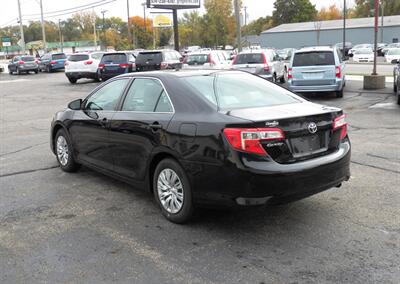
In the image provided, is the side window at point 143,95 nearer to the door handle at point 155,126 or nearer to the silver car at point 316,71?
the door handle at point 155,126

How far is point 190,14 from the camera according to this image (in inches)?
4274

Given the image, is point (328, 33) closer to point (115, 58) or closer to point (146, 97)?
point (115, 58)

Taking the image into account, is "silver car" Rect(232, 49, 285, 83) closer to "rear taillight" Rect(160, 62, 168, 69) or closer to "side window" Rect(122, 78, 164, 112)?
"rear taillight" Rect(160, 62, 168, 69)

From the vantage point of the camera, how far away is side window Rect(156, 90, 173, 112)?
4803mm

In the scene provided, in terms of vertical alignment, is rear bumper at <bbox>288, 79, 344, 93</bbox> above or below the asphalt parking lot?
above

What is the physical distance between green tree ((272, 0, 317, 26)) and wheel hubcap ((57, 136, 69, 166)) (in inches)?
3999

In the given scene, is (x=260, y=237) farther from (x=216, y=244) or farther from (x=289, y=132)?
(x=289, y=132)

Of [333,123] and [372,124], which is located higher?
[333,123]

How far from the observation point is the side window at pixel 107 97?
570 cm

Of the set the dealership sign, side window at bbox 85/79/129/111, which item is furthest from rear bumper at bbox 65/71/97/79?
side window at bbox 85/79/129/111

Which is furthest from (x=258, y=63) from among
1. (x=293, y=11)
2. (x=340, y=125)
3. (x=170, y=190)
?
(x=293, y=11)

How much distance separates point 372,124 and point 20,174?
7331 mm

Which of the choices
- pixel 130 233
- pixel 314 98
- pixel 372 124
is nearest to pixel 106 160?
pixel 130 233

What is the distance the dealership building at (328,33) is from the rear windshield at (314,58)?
187ft
